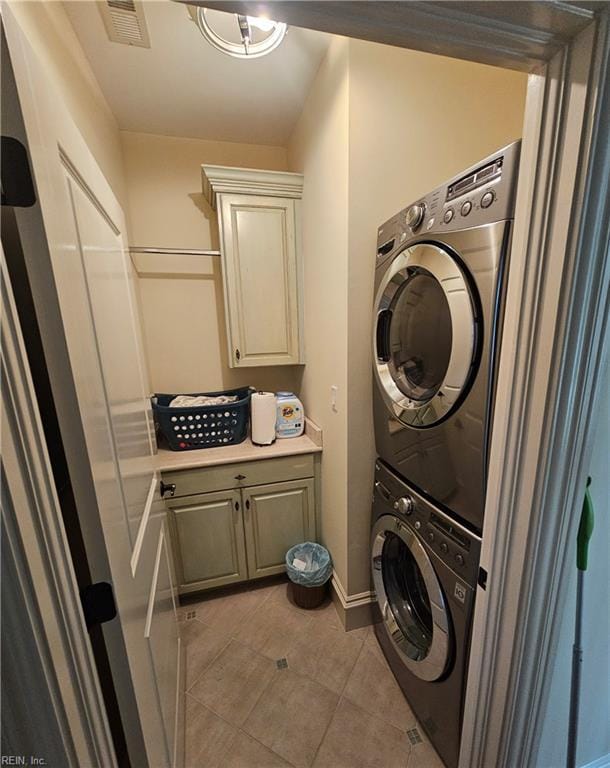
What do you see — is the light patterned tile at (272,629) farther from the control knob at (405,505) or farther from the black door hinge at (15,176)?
the black door hinge at (15,176)

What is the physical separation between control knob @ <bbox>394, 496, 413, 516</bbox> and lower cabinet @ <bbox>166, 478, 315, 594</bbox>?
730 millimetres

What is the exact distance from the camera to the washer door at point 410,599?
100 cm

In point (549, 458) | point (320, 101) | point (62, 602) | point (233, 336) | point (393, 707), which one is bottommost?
point (393, 707)

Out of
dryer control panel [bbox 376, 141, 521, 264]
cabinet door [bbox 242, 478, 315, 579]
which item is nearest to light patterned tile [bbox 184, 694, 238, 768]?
cabinet door [bbox 242, 478, 315, 579]

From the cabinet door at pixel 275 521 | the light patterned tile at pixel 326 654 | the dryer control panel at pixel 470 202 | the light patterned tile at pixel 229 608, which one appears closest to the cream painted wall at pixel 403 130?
the dryer control panel at pixel 470 202

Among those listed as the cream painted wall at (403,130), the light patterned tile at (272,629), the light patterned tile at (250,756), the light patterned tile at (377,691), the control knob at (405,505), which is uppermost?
the cream painted wall at (403,130)

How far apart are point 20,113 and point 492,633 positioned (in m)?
1.35

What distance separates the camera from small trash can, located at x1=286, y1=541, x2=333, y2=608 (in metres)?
1.68

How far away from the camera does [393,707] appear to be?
1.28m

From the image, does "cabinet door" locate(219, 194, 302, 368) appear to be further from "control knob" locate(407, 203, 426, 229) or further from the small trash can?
the small trash can

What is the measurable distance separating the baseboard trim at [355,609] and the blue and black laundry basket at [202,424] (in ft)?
3.27

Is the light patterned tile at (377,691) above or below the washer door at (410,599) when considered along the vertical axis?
below

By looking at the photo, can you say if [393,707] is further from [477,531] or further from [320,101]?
[320,101]

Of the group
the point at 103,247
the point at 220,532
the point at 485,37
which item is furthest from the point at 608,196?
the point at 220,532
